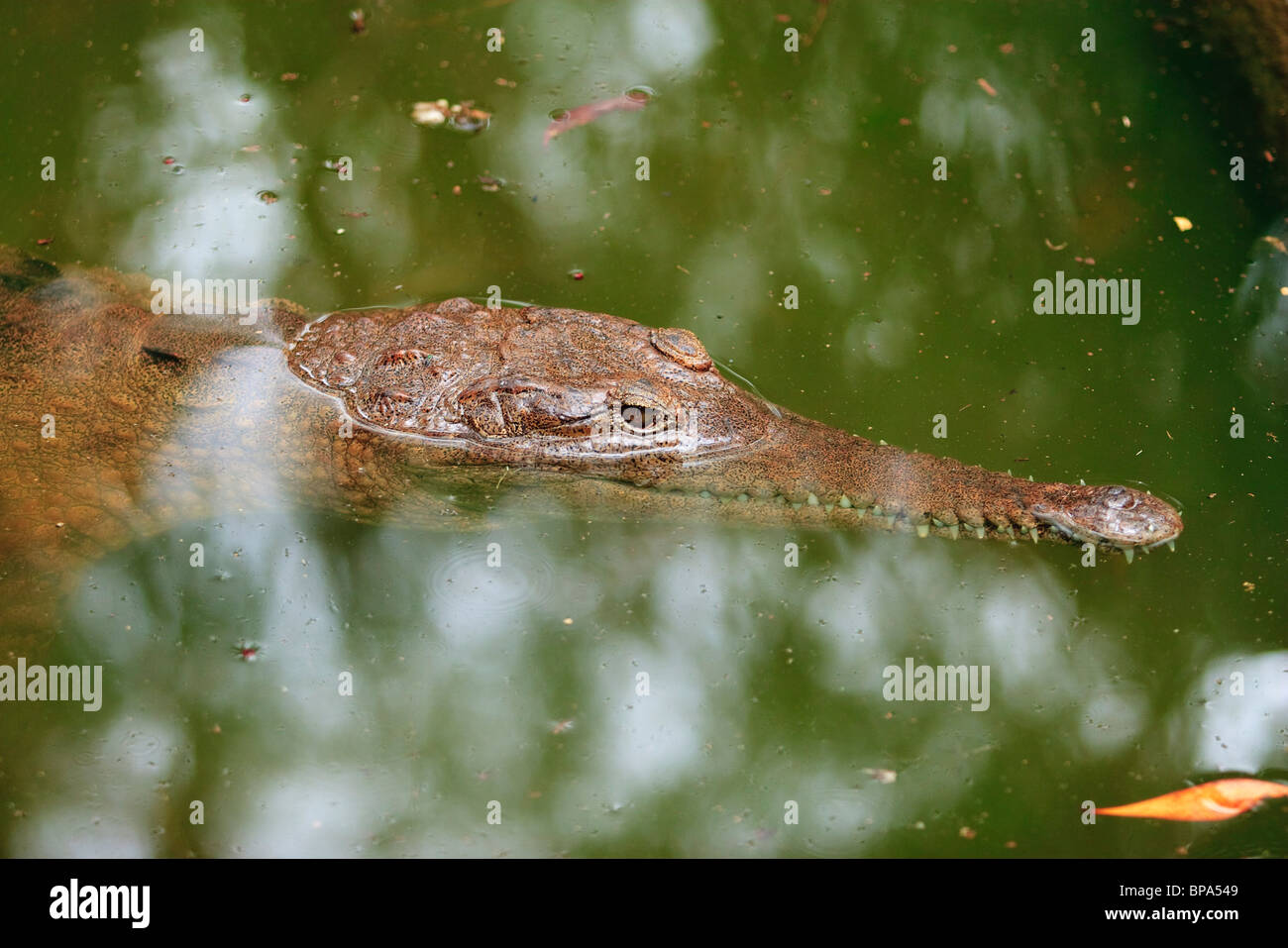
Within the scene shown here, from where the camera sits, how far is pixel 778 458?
3.94 meters

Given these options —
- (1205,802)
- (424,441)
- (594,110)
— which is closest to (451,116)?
(594,110)

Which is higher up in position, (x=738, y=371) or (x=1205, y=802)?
(x=738, y=371)

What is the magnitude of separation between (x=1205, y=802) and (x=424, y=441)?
3.34m

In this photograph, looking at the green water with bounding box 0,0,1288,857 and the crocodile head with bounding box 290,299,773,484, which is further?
the crocodile head with bounding box 290,299,773,484

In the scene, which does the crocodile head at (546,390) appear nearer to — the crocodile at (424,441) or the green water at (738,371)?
the crocodile at (424,441)

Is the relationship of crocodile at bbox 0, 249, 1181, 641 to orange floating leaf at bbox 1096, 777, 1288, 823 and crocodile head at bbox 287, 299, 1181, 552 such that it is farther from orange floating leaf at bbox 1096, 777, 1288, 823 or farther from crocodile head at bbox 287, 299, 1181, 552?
orange floating leaf at bbox 1096, 777, 1288, 823

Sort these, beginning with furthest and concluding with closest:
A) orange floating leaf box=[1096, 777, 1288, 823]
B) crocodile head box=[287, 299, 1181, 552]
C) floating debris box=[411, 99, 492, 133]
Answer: floating debris box=[411, 99, 492, 133] < crocodile head box=[287, 299, 1181, 552] < orange floating leaf box=[1096, 777, 1288, 823]

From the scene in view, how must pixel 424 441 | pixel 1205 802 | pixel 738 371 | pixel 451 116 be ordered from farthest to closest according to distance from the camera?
pixel 451 116
pixel 738 371
pixel 424 441
pixel 1205 802

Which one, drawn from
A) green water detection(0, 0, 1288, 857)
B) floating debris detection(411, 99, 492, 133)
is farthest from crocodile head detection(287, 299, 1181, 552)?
floating debris detection(411, 99, 492, 133)

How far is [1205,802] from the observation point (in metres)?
3.37

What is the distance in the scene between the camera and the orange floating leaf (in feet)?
11.0

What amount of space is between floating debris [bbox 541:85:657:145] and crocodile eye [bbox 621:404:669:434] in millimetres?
1913

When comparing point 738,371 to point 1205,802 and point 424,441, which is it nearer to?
point 424,441

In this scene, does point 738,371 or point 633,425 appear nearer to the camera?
point 633,425
